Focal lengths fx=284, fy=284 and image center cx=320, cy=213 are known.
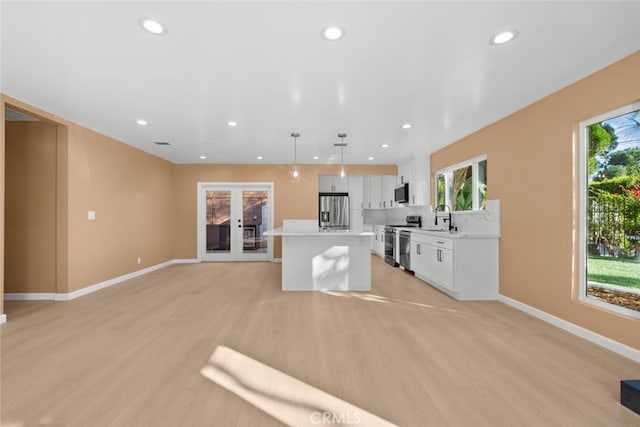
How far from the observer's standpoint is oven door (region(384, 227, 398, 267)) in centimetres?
640

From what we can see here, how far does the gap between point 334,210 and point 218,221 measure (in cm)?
303

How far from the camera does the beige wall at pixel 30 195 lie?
3959 millimetres

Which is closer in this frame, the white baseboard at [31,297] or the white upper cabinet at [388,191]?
the white baseboard at [31,297]

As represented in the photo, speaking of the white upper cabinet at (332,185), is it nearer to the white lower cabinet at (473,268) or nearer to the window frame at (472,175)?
the window frame at (472,175)

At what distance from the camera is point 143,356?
2.38 meters

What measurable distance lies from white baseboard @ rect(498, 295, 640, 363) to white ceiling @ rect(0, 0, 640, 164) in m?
2.43

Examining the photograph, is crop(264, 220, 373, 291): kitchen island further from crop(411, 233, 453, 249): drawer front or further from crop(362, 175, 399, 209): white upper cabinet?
crop(362, 175, 399, 209): white upper cabinet

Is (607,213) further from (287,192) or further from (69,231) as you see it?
(69,231)

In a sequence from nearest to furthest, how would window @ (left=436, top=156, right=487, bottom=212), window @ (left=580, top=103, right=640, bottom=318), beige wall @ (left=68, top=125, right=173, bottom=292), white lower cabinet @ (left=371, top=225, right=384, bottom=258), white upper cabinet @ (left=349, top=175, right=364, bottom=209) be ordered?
window @ (left=580, top=103, right=640, bottom=318), beige wall @ (left=68, top=125, right=173, bottom=292), window @ (left=436, top=156, right=487, bottom=212), white lower cabinet @ (left=371, top=225, right=384, bottom=258), white upper cabinet @ (left=349, top=175, right=364, bottom=209)

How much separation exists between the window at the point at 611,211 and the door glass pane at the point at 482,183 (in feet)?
5.26

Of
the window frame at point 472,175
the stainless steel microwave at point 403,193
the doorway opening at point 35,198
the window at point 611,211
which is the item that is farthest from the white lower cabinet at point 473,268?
the doorway opening at point 35,198

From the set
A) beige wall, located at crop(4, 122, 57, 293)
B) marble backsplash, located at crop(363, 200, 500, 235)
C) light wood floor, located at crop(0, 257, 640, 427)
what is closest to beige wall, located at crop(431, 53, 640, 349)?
marble backsplash, located at crop(363, 200, 500, 235)

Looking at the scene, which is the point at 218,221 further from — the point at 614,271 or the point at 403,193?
the point at 614,271

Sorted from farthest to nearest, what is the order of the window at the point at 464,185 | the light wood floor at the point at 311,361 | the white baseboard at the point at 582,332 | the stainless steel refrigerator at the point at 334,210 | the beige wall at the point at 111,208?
the stainless steel refrigerator at the point at 334,210 → the window at the point at 464,185 → the beige wall at the point at 111,208 → the white baseboard at the point at 582,332 → the light wood floor at the point at 311,361
